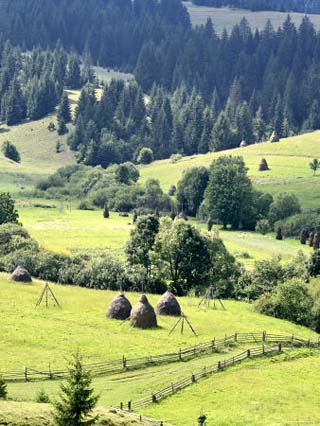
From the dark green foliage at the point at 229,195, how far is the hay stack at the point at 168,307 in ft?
232

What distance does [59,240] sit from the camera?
12094 centimetres

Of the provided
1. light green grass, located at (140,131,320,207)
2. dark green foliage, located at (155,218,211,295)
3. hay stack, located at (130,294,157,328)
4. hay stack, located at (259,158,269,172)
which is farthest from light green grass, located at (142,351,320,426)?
hay stack, located at (259,158,269,172)

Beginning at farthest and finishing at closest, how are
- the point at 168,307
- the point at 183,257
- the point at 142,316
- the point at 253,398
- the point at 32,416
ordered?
the point at 183,257 < the point at 168,307 < the point at 142,316 < the point at 253,398 < the point at 32,416

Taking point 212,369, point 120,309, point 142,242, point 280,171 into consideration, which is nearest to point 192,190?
point 280,171

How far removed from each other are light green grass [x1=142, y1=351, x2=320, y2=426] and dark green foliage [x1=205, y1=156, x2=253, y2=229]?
80538mm

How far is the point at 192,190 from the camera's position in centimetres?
16338

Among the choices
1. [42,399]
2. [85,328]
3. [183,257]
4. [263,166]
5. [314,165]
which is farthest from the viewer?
→ [263,166]

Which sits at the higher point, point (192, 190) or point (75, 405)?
point (192, 190)

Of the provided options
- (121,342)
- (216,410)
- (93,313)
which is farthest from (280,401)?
(93,313)

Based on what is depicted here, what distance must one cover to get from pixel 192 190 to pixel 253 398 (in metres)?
105

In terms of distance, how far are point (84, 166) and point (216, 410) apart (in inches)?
5771

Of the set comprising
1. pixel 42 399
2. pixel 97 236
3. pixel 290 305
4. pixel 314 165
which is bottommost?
pixel 42 399

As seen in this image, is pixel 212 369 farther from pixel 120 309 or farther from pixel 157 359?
pixel 120 309

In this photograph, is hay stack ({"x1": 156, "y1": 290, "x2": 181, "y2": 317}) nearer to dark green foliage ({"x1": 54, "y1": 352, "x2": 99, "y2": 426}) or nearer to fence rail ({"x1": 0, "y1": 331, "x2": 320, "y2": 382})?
fence rail ({"x1": 0, "y1": 331, "x2": 320, "y2": 382})
